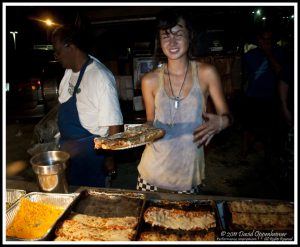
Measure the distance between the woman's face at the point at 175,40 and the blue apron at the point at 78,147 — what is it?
1217 mm

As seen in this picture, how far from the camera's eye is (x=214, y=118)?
2143mm

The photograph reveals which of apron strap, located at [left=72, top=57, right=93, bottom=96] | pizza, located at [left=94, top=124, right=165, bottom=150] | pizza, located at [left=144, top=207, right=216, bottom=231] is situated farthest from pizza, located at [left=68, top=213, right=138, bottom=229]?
apron strap, located at [left=72, top=57, right=93, bottom=96]

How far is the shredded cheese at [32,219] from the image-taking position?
2.03 meters

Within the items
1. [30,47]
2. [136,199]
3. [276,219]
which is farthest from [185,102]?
[30,47]

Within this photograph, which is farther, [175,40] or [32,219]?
[175,40]

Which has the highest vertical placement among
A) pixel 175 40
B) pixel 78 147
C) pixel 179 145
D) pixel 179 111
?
pixel 175 40

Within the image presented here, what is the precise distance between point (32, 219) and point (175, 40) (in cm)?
194

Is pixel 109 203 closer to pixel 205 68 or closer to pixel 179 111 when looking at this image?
pixel 179 111

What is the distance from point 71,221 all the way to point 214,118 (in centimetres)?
137

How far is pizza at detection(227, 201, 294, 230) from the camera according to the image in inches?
77.0

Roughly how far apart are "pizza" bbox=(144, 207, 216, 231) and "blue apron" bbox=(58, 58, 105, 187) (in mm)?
1369

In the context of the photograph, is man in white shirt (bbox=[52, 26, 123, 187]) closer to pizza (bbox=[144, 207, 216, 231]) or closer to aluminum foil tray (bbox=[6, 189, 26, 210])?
aluminum foil tray (bbox=[6, 189, 26, 210])

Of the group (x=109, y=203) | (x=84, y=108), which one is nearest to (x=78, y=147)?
(x=84, y=108)

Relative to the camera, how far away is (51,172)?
7.50ft
